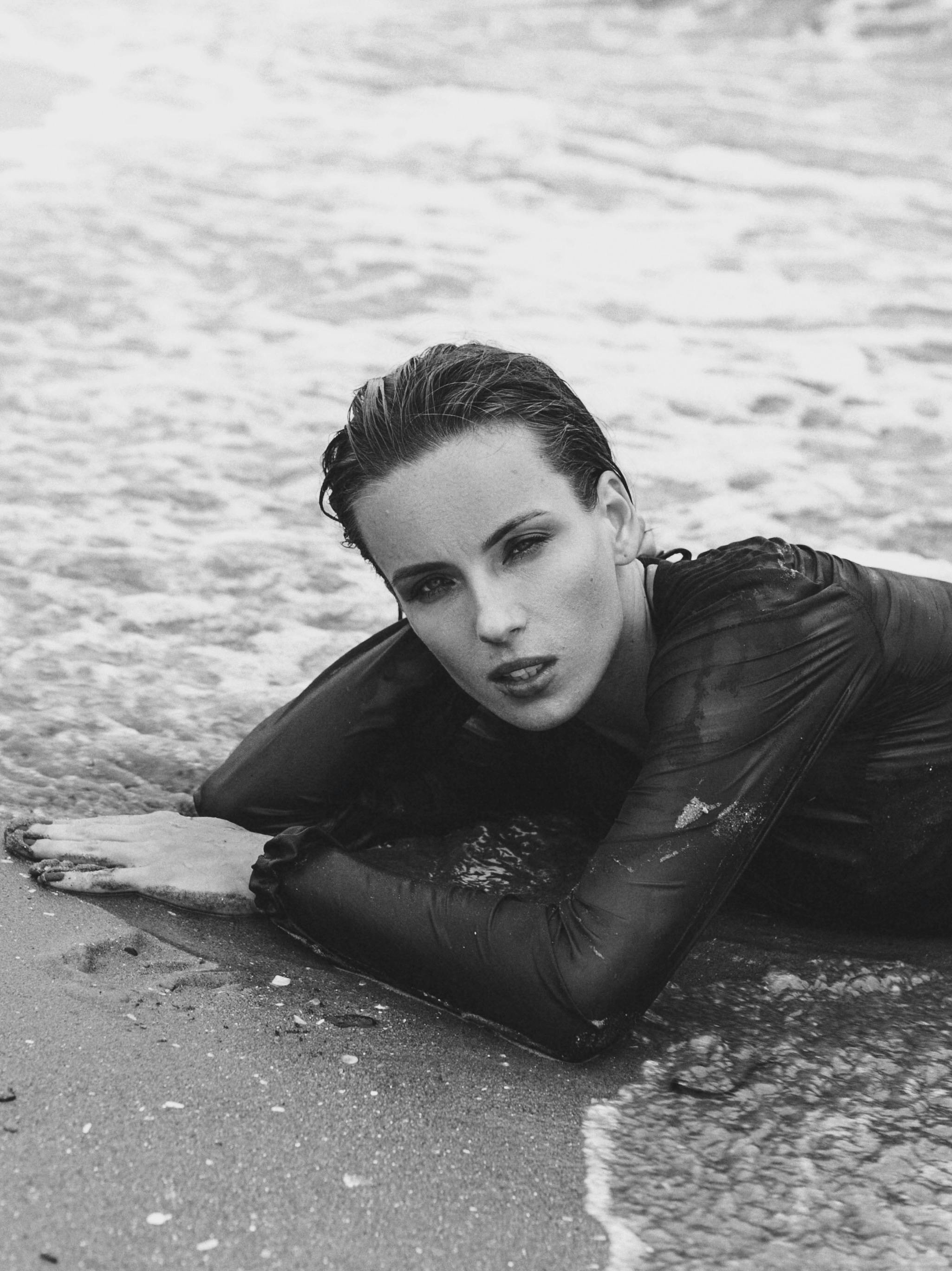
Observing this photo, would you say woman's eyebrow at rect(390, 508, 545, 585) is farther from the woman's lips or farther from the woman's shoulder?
the woman's shoulder

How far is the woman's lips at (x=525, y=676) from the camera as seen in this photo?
2684mm

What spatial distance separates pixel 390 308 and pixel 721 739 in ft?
17.6

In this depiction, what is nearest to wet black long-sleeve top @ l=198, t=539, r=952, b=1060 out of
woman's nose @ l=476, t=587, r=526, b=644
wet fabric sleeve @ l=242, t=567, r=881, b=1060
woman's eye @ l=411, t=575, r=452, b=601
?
wet fabric sleeve @ l=242, t=567, r=881, b=1060

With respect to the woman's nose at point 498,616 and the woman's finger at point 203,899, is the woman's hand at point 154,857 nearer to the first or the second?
the woman's finger at point 203,899

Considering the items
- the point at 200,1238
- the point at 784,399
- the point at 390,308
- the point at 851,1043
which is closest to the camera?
the point at 200,1238

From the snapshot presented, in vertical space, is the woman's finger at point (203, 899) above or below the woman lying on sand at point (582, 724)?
below

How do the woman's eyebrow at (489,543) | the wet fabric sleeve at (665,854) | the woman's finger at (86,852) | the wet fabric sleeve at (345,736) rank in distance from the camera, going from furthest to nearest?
1. the wet fabric sleeve at (345,736)
2. the woman's finger at (86,852)
3. the woman's eyebrow at (489,543)
4. the wet fabric sleeve at (665,854)

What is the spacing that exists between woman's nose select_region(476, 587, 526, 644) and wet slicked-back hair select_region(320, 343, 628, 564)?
A: 10.3 inches

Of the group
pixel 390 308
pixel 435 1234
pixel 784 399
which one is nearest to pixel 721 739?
pixel 435 1234

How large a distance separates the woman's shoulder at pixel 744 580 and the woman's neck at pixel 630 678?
0.13 feet

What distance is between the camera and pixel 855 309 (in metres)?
7.90

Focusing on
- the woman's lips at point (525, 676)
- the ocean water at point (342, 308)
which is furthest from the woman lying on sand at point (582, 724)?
the ocean water at point (342, 308)

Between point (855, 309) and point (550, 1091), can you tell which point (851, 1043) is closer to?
point (550, 1091)

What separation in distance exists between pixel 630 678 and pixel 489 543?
467 mm
